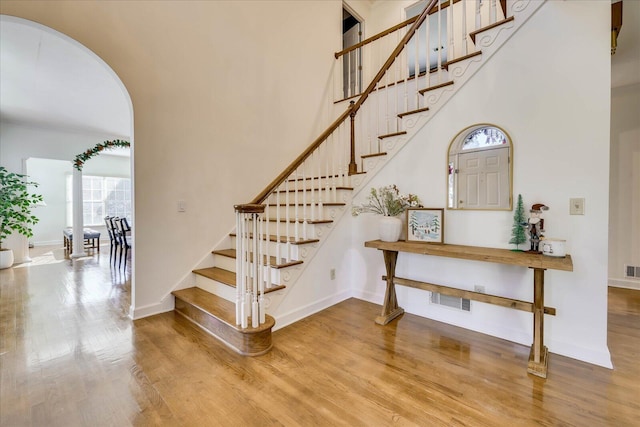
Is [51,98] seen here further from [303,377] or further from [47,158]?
[303,377]

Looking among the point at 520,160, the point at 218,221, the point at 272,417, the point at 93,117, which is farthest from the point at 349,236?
the point at 93,117

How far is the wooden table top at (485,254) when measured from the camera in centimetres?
183

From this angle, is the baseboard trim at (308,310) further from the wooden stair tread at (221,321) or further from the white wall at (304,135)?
the wooden stair tread at (221,321)

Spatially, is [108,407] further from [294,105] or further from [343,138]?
[294,105]

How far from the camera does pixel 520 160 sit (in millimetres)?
2285

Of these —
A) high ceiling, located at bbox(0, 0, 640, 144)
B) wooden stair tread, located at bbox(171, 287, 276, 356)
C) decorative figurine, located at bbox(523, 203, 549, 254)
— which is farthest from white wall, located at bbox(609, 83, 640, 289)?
wooden stair tread, located at bbox(171, 287, 276, 356)

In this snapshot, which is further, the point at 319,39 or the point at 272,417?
the point at 319,39

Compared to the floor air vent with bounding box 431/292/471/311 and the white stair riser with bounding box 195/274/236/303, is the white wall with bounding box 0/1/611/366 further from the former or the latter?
the white stair riser with bounding box 195/274/236/303

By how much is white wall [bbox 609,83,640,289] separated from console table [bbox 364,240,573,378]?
3.10m

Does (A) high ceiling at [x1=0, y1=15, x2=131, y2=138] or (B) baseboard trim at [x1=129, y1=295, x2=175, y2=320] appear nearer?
(B) baseboard trim at [x1=129, y1=295, x2=175, y2=320]

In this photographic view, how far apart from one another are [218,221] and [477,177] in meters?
Result: 2.85

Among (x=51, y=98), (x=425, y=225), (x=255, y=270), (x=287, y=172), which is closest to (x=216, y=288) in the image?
(x=255, y=270)

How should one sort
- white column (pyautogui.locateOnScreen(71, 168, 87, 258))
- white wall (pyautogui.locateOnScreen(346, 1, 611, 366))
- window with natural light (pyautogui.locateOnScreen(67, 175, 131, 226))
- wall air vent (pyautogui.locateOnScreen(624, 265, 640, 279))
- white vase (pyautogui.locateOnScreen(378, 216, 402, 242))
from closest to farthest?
white wall (pyautogui.locateOnScreen(346, 1, 611, 366)) < white vase (pyautogui.locateOnScreen(378, 216, 402, 242)) < wall air vent (pyautogui.locateOnScreen(624, 265, 640, 279)) < white column (pyautogui.locateOnScreen(71, 168, 87, 258)) < window with natural light (pyautogui.locateOnScreen(67, 175, 131, 226))

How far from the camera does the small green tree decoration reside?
2.19 m
